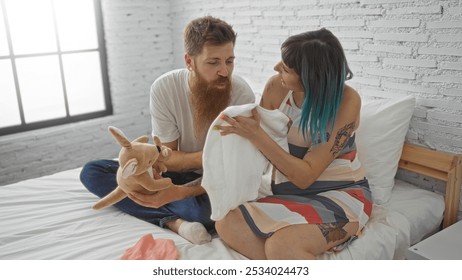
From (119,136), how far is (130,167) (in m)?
0.09

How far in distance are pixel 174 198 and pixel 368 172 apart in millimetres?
687

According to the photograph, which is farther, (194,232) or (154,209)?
(154,209)

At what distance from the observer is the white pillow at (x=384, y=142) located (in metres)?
→ 1.45

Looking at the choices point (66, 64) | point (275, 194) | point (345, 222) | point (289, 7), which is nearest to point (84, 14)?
point (66, 64)

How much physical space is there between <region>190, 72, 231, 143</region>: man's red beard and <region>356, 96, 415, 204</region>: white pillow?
1.66 feet

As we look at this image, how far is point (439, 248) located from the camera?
119cm

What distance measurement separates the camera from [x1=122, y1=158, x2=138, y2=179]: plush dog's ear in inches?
46.2

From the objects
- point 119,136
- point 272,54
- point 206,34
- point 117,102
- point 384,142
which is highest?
point 206,34

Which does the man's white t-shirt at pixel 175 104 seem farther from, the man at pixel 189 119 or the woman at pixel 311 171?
the woman at pixel 311 171

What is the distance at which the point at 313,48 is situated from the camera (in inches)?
45.1

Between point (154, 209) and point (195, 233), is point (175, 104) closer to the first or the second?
point (154, 209)

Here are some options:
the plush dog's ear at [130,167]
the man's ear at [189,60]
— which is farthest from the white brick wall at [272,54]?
the plush dog's ear at [130,167]

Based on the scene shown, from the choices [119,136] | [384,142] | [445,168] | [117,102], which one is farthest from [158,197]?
[117,102]
